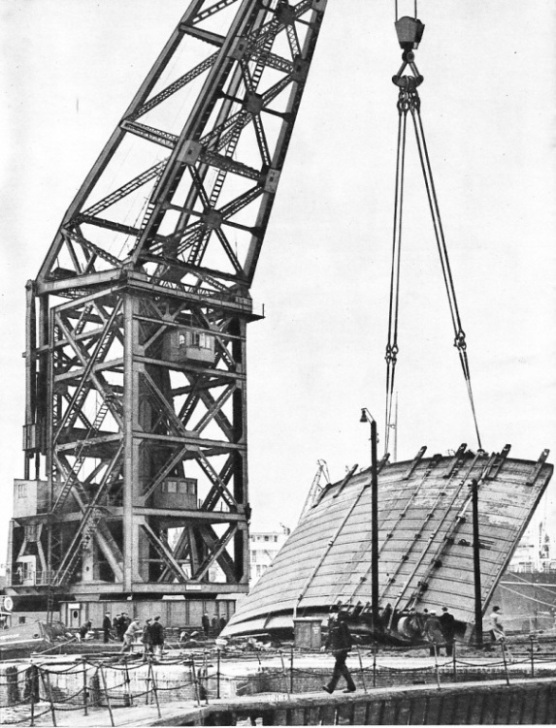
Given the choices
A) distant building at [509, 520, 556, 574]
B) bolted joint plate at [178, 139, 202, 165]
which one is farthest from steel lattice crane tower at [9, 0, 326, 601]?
distant building at [509, 520, 556, 574]

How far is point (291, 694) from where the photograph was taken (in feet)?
73.9

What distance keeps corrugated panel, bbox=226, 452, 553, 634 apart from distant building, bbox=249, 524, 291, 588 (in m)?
83.0

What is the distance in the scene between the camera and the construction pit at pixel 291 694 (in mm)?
20781

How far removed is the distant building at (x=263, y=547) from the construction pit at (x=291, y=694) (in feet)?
318

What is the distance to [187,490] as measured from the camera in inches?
2021

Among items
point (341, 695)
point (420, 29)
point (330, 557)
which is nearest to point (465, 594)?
point (330, 557)

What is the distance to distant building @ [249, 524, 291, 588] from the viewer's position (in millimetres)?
125938

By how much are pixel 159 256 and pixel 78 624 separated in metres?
17.2

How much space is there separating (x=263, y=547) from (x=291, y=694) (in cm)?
Result: 10549

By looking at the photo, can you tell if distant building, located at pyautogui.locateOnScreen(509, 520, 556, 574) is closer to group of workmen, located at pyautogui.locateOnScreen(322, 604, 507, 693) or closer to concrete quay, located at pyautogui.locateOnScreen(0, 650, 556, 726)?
group of workmen, located at pyautogui.locateOnScreen(322, 604, 507, 693)

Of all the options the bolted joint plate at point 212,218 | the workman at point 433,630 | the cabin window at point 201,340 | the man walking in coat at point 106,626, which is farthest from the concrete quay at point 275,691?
the bolted joint plate at point 212,218

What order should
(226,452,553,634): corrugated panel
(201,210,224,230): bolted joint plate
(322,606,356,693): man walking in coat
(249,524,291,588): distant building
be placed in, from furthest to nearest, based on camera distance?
(249,524,291,588): distant building < (201,210,224,230): bolted joint plate < (226,452,553,634): corrugated panel < (322,606,356,693): man walking in coat

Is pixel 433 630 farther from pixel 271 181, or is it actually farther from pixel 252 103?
pixel 252 103

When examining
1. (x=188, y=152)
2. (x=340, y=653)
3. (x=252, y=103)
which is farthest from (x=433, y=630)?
(x=252, y=103)
